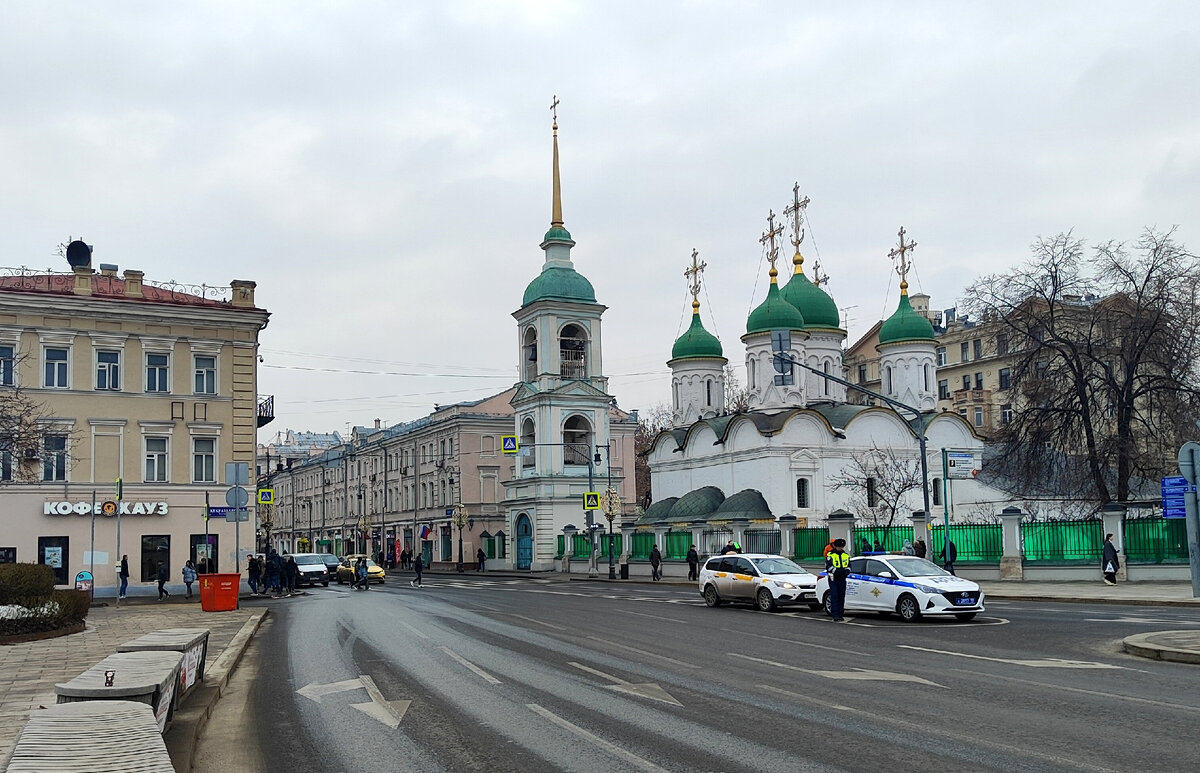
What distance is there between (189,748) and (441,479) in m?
73.8

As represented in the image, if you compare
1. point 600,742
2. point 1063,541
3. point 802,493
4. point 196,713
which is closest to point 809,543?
point 1063,541

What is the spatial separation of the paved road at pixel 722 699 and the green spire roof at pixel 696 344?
5002cm

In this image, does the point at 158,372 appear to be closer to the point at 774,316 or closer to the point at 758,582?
the point at 758,582

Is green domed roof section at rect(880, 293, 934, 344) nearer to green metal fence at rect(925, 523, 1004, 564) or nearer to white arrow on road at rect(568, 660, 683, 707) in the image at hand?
green metal fence at rect(925, 523, 1004, 564)

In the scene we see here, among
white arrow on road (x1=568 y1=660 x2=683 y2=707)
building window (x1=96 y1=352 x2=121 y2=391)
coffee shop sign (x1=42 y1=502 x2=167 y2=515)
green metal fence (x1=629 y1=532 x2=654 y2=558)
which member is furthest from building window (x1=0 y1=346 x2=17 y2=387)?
white arrow on road (x1=568 y1=660 x2=683 y2=707)

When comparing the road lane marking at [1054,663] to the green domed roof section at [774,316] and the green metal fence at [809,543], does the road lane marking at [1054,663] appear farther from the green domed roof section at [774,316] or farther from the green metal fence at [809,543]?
the green domed roof section at [774,316]

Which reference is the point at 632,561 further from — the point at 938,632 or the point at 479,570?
the point at 938,632

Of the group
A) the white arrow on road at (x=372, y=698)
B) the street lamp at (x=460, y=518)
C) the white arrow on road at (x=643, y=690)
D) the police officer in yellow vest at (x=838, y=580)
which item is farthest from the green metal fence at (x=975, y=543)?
the street lamp at (x=460, y=518)

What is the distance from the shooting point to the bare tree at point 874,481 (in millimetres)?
60344

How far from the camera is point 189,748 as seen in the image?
31.8 feet

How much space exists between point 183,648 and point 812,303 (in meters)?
60.1

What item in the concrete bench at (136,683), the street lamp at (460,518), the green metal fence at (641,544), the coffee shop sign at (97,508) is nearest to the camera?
the concrete bench at (136,683)

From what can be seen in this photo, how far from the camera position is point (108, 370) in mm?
43406

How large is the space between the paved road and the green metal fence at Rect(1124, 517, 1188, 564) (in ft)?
41.2
